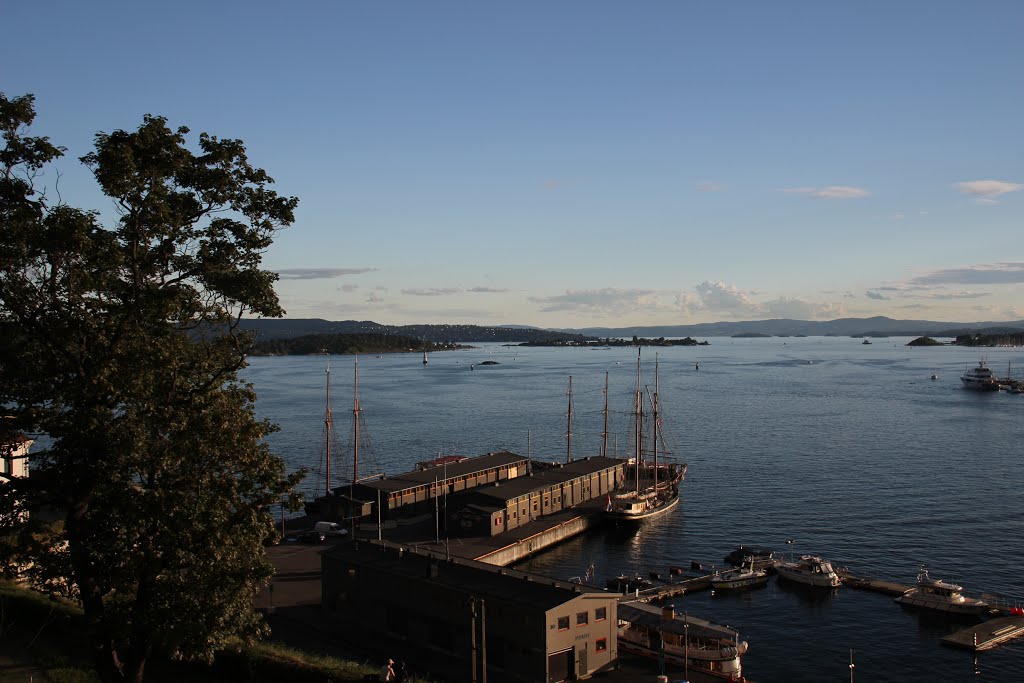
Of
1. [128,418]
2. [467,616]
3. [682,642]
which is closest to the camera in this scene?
[128,418]


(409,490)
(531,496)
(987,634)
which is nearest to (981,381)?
(531,496)

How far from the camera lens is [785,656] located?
31.5 m

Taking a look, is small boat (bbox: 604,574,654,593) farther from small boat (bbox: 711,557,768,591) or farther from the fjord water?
small boat (bbox: 711,557,768,591)

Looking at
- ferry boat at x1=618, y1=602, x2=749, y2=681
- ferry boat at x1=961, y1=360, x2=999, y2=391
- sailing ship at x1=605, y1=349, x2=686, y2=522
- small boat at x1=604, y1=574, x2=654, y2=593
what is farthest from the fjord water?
ferry boat at x1=961, y1=360, x2=999, y2=391

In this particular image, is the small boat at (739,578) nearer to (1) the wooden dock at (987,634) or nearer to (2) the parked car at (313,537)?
(1) the wooden dock at (987,634)

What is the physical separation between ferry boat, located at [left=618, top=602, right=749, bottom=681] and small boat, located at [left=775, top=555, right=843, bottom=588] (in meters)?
9.36

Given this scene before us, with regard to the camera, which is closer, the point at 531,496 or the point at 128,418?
the point at 128,418

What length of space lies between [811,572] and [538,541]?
14.9m

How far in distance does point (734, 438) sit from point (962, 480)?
85.5 ft

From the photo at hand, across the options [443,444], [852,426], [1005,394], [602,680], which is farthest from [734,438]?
[1005,394]

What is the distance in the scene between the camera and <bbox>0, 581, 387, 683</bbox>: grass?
17.7 metres

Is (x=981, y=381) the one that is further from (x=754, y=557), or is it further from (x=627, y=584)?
(x=627, y=584)

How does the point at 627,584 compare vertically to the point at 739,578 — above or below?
below

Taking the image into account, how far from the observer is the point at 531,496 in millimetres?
48469
